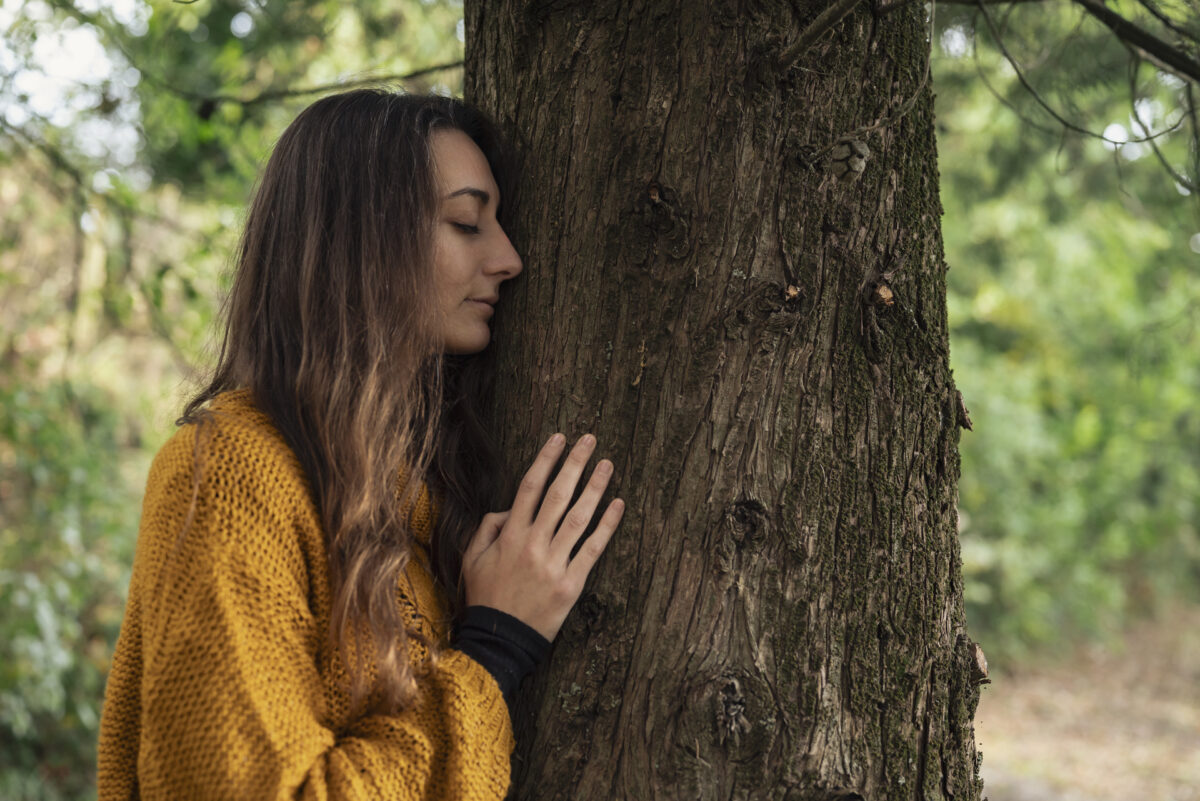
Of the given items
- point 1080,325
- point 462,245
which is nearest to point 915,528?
point 462,245

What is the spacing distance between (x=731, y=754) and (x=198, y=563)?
829mm

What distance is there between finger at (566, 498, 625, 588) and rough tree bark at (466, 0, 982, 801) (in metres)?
0.02

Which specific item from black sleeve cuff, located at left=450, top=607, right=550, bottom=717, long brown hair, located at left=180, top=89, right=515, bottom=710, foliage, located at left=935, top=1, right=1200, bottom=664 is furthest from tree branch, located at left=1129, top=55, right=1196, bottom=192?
foliage, located at left=935, top=1, right=1200, bottom=664

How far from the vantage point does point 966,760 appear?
1553 mm

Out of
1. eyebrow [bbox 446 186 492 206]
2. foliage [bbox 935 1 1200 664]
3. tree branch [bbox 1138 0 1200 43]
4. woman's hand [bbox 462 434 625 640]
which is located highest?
foliage [bbox 935 1 1200 664]

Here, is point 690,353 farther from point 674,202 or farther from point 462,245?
point 462,245

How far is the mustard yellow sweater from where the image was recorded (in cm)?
126

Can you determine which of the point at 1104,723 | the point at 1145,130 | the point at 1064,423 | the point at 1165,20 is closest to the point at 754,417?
the point at 1145,130

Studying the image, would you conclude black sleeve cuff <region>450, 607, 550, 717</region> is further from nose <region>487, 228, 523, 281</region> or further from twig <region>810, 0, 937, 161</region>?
twig <region>810, 0, 937, 161</region>

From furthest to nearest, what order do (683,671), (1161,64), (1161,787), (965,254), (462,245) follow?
(965,254), (1161,787), (1161,64), (462,245), (683,671)

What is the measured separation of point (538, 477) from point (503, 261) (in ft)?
1.31

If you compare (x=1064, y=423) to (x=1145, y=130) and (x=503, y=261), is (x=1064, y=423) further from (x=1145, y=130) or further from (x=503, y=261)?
(x=503, y=261)

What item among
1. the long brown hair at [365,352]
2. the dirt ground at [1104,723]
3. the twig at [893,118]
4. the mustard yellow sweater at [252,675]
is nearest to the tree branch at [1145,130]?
the twig at [893,118]

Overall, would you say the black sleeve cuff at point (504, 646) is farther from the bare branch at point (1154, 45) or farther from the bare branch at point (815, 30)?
the bare branch at point (1154, 45)
